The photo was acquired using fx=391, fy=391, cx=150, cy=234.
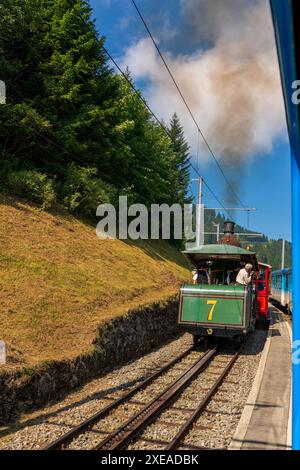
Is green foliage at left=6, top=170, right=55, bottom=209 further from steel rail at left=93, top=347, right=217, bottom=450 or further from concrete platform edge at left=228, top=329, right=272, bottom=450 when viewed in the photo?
concrete platform edge at left=228, top=329, right=272, bottom=450

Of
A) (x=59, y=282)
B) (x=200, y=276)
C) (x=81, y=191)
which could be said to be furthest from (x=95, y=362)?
(x=81, y=191)

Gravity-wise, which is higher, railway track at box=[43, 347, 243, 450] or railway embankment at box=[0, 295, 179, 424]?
railway embankment at box=[0, 295, 179, 424]

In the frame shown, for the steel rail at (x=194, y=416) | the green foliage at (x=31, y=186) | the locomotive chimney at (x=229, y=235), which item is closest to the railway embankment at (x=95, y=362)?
the steel rail at (x=194, y=416)

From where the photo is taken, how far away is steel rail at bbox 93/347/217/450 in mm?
6404

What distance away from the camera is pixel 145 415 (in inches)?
302

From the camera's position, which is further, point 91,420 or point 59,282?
point 59,282

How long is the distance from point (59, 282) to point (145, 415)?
284 inches

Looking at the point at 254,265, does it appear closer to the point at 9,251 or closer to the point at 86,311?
the point at 86,311

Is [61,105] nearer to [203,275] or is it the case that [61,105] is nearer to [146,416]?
[203,275]

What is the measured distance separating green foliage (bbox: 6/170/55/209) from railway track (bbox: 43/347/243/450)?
38.7 ft

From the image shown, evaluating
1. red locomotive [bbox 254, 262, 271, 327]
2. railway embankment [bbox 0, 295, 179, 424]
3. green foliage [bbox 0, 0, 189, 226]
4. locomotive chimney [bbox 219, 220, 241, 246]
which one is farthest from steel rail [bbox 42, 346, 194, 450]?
green foliage [bbox 0, 0, 189, 226]

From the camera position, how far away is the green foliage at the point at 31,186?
1931 centimetres

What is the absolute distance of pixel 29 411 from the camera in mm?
7961

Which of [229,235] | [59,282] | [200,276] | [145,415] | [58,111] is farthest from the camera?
[58,111]
